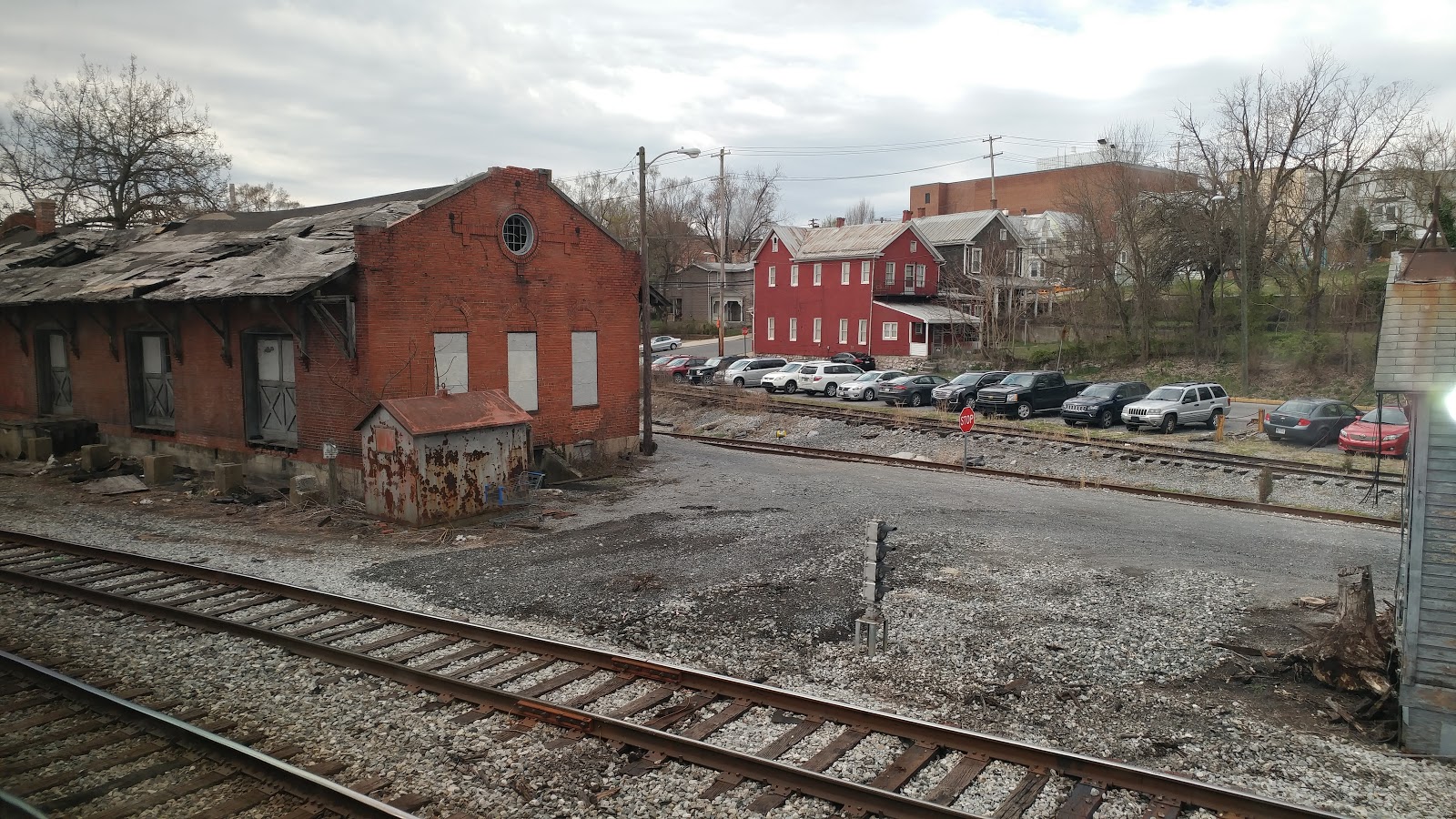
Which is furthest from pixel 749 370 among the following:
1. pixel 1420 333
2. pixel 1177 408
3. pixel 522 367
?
pixel 1420 333

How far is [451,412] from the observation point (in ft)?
51.3

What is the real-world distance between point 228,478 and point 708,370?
88.2 feet

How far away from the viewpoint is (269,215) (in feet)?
81.5

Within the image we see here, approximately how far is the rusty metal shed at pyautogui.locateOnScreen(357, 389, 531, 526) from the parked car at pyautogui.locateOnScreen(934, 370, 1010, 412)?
20280 mm

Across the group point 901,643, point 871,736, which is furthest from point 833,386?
point 871,736

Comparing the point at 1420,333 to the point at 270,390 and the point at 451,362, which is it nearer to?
the point at 451,362

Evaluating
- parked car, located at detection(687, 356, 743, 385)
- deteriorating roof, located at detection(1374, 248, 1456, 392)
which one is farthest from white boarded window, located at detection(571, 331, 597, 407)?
parked car, located at detection(687, 356, 743, 385)

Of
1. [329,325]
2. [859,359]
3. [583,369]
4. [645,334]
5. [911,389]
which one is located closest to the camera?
[329,325]

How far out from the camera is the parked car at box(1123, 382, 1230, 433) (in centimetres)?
2761

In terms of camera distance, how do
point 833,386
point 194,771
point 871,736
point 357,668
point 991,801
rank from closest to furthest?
point 991,801 → point 194,771 → point 871,736 → point 357,668 → point 833,386

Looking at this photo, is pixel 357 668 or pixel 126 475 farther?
pixel 126 475

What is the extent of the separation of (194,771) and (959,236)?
60305mm

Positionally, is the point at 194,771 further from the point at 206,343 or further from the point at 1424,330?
the point at 206,343

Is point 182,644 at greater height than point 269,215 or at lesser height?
lesser
